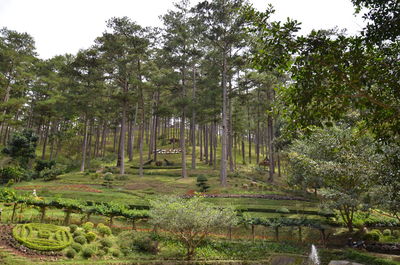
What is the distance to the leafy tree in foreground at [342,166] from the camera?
11321 millimetres

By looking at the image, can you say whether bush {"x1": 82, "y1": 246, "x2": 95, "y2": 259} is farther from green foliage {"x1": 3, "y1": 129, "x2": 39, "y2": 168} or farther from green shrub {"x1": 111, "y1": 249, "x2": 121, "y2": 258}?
green foliage {"x1": 3, "y1": 129, "x2": 39, "y2": 168}

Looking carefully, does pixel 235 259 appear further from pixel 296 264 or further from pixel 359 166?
pixel 359 166

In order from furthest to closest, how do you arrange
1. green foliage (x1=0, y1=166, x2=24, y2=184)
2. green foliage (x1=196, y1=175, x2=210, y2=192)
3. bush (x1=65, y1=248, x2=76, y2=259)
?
green foliage (x1=0, y1=166, x2=24, y2=184) < green foliage (x1=196, y1=175, x2=210, y2=192) < bush (x1=65, y1=248, x2=76, y2=259)

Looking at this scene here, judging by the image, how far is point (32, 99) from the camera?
167ft

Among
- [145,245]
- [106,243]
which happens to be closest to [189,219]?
[145,245]

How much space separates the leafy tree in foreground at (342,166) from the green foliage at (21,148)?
3318 cm

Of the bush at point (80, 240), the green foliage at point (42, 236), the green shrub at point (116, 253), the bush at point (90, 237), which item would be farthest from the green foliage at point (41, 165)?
the green shrub at point (116, 253)

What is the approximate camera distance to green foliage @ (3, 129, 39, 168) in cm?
3547

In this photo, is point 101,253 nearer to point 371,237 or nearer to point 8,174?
point 371,237

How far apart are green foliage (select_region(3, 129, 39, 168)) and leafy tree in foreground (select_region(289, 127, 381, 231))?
33176 mm

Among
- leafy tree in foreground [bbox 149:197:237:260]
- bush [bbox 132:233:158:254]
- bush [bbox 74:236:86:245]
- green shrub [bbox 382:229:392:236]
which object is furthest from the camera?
green shrub [bbox 382:229:392:236]

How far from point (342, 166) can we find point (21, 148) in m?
37.7

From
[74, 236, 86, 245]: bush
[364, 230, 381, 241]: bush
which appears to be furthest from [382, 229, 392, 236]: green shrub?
[74, 236, 86, 245]: bush

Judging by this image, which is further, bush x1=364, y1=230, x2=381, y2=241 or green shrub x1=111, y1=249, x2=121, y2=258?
bush x1=364, y1=230, x2=381, y2=241
